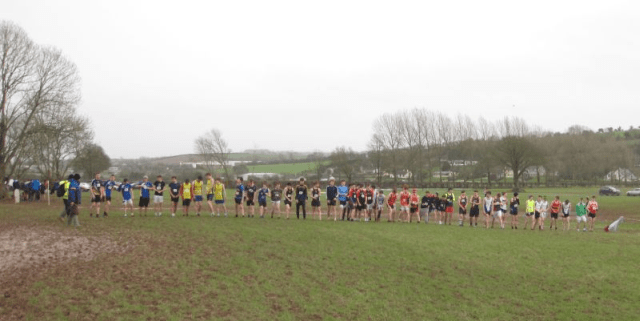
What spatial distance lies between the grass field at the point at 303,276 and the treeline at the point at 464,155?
59.0 metres

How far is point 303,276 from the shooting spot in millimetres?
11195

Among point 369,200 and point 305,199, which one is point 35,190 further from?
point 369,200

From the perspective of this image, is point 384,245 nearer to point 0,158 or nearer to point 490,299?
point 490,299

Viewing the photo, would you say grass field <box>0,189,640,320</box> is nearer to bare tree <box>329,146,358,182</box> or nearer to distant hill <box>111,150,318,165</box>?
bare tree <box>329,146,358,182</box>

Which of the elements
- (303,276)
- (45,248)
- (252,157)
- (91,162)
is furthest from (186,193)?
(252,157)

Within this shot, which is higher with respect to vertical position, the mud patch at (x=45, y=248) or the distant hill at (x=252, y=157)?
the distant hill at (x=252, y=157)

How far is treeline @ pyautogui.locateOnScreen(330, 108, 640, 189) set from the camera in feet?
263

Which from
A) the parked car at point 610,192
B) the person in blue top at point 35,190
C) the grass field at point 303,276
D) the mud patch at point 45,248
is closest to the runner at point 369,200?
the grass field at point 303,276

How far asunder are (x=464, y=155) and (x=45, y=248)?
86986mm

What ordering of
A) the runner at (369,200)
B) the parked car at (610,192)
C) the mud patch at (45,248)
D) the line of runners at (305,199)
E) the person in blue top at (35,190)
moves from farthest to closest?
the parked car at (610,192) → the person in blue top at (35,190) → the runner at (369,200) → the line of runners at (305,199) → the mud patch at (45,248)

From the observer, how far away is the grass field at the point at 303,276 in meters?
8.96

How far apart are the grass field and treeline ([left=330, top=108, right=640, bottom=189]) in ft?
194

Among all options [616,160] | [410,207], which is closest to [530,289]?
[410,207]

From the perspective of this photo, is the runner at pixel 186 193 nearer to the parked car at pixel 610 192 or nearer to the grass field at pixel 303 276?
the grass field at pixel 303 276
